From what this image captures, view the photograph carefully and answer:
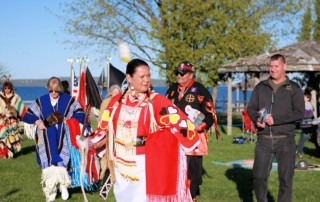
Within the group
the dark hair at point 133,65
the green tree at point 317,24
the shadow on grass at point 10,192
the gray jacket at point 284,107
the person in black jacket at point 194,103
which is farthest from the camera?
the green tree at point 317,24

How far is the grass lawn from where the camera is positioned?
365 inches

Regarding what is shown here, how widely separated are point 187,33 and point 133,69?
19468 mm

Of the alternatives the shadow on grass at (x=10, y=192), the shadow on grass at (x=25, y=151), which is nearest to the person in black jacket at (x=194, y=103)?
the shadow on grass at (x=10, y=192)

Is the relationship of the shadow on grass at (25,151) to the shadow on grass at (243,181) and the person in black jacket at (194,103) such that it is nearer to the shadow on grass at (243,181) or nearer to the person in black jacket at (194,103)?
the shadow on grass at (243,181)

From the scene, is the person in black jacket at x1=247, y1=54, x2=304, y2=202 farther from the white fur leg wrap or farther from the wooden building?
the wooden building

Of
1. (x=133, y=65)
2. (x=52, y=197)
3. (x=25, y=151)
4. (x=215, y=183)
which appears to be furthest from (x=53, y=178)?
(x=25, y=151)

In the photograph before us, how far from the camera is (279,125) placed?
7.00 metres

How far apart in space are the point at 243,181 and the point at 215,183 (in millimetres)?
560

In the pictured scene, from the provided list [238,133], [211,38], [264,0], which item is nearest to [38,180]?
[238,133]

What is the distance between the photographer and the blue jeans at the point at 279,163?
6988 mm

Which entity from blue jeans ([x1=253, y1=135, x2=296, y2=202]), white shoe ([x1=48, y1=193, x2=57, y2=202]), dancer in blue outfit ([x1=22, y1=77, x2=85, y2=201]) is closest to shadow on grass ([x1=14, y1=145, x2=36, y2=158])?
dancer in blue outfit ([x1=22, y1=77, x2=85, y2=201])

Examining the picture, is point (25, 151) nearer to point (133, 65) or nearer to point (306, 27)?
point (133, 65)

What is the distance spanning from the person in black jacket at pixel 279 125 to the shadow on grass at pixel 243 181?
74.8 inches

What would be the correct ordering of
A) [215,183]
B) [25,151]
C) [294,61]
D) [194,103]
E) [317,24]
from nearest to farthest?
[194,103], [215,183], [25,151], [294,61], [317,24]
